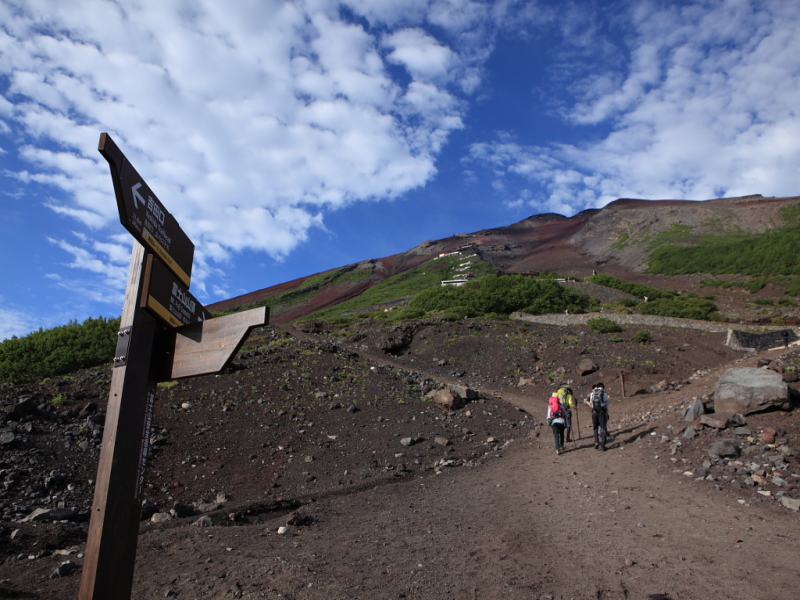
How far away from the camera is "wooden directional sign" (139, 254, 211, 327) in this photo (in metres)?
2.69

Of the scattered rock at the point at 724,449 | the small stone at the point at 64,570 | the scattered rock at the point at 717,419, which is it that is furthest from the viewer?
the scattered rock at the point at 717,419

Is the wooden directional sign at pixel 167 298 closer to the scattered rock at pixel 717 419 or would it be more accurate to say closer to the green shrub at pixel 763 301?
the scattered rock at pixel 717 419

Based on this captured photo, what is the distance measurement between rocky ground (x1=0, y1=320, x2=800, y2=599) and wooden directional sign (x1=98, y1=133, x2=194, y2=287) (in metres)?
2.72

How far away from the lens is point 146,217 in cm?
270

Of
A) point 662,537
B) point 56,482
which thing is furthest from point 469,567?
point 56,482

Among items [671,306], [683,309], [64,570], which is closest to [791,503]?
[64,570]

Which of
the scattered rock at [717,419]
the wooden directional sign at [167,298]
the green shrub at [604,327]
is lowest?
the scattered rock at [717,419]

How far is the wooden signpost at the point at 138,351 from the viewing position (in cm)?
232

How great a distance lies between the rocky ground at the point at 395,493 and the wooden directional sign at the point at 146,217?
2.72 m

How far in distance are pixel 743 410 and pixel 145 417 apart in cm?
1005

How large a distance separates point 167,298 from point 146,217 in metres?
0.48

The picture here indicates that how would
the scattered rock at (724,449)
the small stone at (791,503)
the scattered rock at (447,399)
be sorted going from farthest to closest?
the scattered rock at (447,399) < the scattered rock at (724,449) < the small stone at (791,503)

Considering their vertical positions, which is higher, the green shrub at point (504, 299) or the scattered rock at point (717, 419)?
the green shrub at point (504, 299)

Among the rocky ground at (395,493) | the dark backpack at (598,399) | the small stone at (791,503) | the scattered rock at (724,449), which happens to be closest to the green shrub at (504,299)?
the rocky ground at (395,493)
